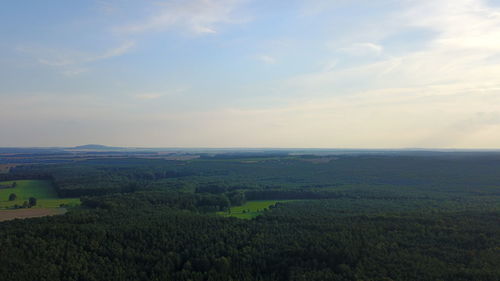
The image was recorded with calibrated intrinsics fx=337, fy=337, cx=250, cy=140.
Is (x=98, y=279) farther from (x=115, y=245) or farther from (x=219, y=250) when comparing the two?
(x=219, y=250)

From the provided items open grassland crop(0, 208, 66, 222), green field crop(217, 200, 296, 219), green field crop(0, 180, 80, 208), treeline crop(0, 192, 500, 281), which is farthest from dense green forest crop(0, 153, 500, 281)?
green field crop(0, 180, 80, 208)

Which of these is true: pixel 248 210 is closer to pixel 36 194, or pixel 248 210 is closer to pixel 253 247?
pixel 253 247

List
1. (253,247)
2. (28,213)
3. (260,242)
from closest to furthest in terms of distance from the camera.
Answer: (253,247) → (260,242) → (28,213)

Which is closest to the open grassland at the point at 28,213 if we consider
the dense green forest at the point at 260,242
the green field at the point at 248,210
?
the dense green forest at the point at 260,242

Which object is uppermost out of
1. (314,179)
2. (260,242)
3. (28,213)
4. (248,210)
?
(28,213)

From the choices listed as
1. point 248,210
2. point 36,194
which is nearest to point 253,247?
point 248,210

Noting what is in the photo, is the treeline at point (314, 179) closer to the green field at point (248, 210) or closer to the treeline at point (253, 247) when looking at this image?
the green field at point (248, 210)

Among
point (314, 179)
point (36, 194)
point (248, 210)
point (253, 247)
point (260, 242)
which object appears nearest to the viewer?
point (253, 247)

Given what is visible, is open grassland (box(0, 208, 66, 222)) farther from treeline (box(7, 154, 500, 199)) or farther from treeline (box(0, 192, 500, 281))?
treeline (box(7, 154, 500, 199))
